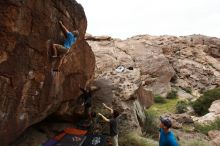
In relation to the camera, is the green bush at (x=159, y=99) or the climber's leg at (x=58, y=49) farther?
the green bush at (x=159, y=99)

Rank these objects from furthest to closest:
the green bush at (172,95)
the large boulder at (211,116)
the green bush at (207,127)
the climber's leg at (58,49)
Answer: the green bush at (172,95) < the large boulder at (211,116) < the green bush at (207,127) < the climber's leg at (58,49)

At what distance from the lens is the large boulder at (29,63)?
344 inches

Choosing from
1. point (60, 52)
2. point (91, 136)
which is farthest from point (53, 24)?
point (91, 136)

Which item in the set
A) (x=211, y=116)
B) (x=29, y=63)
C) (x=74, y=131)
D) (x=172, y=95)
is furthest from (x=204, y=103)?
(x=29, y=63)

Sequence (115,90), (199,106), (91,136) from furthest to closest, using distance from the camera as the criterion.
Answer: (199,106) < (115,90) < (91,136)

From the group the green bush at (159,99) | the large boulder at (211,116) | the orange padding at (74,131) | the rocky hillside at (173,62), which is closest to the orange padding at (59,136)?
the orange padding at (74,131)

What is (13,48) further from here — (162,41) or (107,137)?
(162,41)

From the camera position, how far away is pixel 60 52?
35.3 ft

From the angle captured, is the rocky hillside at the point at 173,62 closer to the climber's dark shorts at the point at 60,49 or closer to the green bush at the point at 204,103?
the green bush at the point at 204,103

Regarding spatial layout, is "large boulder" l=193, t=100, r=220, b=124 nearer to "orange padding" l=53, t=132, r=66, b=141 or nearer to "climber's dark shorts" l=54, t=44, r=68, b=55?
"orange padding" l=53, t=132, r=66, b=141

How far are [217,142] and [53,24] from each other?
35.0 feet

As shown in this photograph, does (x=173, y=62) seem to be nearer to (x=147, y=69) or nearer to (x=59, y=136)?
(x=147, y=69)

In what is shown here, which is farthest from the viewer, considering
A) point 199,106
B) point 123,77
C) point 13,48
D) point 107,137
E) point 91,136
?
point 199,106

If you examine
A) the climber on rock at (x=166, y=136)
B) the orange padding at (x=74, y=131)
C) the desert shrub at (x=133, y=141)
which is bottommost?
the desert shrub at (x=133, y=141)
